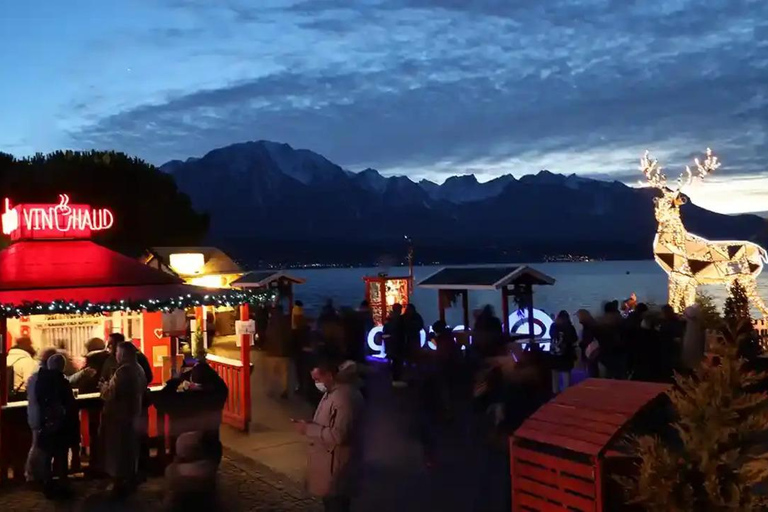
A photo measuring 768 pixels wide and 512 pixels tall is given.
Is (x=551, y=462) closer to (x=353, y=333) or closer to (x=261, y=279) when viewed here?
(x=353, y=333)

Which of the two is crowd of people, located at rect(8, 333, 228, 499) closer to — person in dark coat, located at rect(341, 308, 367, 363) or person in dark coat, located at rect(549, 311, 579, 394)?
person in dark coat, located at rect(549, 311, 579, 394)

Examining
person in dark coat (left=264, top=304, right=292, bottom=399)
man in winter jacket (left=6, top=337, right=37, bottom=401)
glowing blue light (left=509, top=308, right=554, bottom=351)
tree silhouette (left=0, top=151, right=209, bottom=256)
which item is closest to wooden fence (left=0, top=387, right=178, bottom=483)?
man in winter jacket (left=6, top=337, right=37, bottom=401)

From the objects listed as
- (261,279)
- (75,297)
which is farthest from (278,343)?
(75,297)

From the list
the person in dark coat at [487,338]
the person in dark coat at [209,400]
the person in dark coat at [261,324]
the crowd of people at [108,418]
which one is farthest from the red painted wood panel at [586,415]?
the person in dark coat at [261,324]

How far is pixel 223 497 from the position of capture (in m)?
8.41

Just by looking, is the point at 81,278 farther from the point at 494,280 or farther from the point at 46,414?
the point at 494,280

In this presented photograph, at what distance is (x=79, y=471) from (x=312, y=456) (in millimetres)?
4339

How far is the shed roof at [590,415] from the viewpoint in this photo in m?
5.51

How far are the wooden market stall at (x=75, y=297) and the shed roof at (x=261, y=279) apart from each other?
11738 millimetres

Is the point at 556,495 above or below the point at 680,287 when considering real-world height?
below

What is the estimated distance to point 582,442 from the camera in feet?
18.2

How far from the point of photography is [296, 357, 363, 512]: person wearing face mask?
6113 millimetres

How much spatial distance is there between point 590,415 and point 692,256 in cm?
2017

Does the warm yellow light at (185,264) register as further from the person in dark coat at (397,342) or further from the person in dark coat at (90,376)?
the person in dark coat at (90,376)
